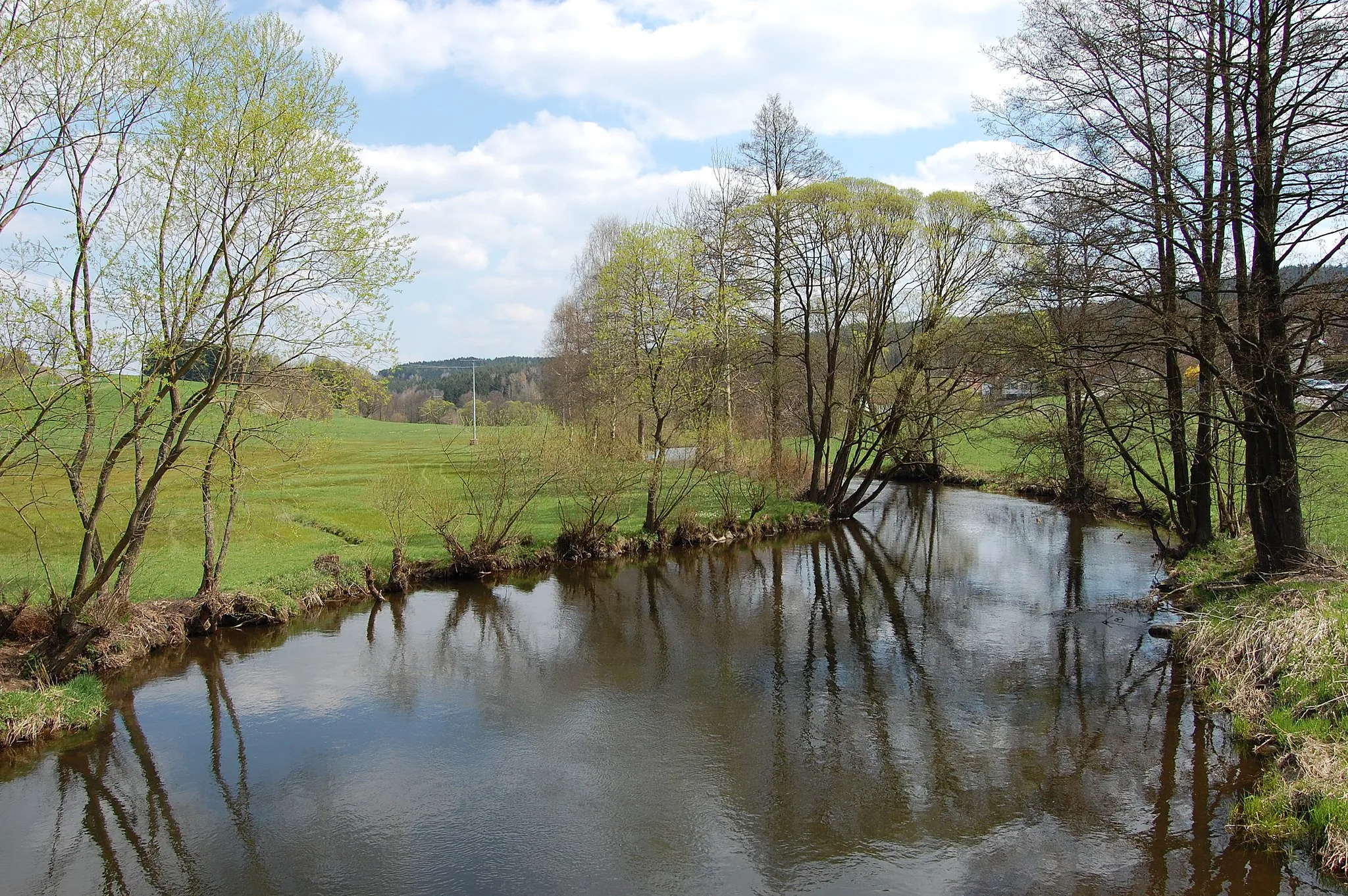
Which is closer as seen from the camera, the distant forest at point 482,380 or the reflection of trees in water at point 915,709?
the reflection of trees in water at point 915,709

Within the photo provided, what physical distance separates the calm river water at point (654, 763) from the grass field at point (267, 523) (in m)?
2.25

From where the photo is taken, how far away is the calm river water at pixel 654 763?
7.08 m

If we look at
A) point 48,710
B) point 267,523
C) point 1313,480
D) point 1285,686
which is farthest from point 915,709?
point 267,523

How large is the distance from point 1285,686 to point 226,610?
16452mm

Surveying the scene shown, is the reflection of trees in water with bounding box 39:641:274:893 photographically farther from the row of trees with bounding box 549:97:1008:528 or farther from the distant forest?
the distant forest

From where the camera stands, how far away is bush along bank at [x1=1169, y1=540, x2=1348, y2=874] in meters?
7.05

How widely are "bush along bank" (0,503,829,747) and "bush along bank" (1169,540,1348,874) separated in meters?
12.8

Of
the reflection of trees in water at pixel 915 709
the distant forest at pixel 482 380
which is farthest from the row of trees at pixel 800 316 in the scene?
the distant forest at pixel 482 380

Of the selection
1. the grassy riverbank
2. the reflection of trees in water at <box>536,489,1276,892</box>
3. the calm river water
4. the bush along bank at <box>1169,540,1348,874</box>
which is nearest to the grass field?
the calm river water

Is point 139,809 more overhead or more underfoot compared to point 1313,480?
more underfoot

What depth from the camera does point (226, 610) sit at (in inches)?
559

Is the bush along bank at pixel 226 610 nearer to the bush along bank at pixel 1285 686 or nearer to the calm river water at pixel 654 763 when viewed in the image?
the calm river water at pixel 654 763

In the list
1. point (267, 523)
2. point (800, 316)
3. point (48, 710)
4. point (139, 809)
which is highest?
point (800, 316)

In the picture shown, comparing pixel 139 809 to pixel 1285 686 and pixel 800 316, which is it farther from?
pixel 800 316
